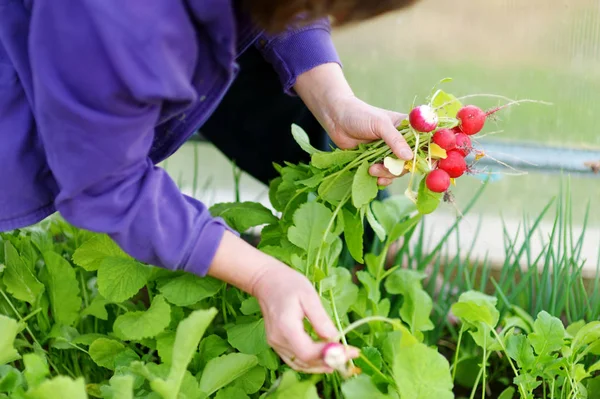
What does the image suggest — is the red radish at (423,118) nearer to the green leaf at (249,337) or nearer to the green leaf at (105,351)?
the green leaf at (249,337)

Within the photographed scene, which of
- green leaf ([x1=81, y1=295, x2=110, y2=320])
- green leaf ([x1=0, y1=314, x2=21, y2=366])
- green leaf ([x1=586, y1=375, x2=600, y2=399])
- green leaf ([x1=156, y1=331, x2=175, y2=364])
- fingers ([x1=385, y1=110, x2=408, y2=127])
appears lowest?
green leaf ([x1=586, y1=375, x2=600, y2=399])

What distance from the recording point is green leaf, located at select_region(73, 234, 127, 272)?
2.46 feet

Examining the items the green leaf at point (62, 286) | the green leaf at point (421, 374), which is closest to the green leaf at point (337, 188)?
the green leaf at point (421, 374)

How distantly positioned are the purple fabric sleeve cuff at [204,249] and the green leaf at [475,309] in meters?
0.27

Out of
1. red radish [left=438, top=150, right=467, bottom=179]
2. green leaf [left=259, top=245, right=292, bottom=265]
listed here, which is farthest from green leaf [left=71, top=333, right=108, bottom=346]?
red radish [left=438, top=150, right=467, bottom=179]

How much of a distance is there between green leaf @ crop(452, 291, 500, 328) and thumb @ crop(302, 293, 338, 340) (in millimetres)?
214

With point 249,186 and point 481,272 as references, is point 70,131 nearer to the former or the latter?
point 481,272

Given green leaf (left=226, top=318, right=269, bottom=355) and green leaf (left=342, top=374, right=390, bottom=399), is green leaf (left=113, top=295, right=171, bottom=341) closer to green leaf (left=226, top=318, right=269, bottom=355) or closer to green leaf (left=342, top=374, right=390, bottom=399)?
green leaf (left=226, top=318, right=269, bottom=355)

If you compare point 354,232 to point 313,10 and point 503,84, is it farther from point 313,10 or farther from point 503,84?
point 503,84

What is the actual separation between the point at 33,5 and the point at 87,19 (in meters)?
0.08

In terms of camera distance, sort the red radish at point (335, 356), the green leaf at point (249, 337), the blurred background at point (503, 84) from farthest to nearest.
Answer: the blurred background at point (503, 84)
the green leaf at point (249, 337)
the red radish at point (335, 356)

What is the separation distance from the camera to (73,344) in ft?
2.54

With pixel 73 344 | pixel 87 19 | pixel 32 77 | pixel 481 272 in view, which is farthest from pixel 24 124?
pixel 481 272

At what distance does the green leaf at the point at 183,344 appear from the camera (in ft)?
1.79
